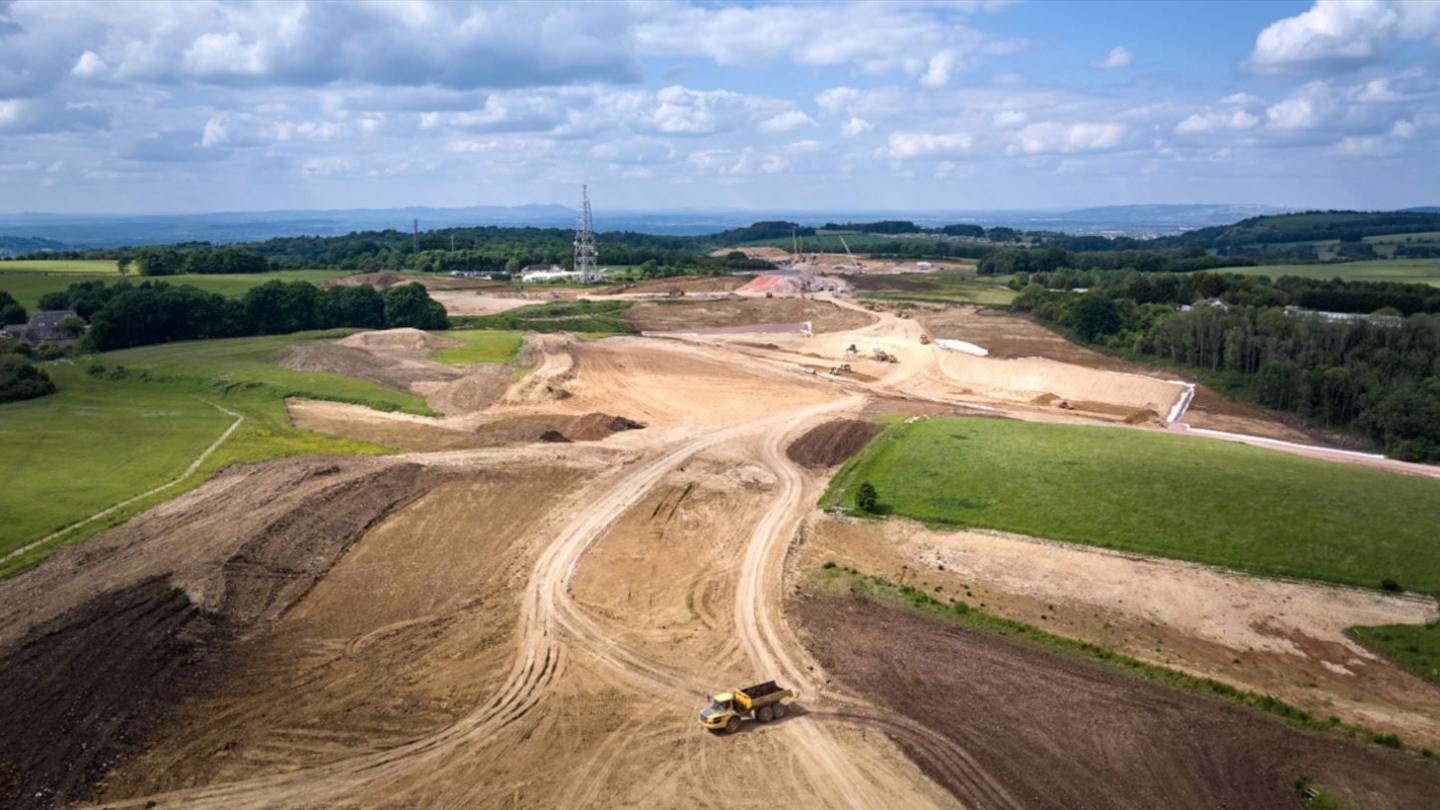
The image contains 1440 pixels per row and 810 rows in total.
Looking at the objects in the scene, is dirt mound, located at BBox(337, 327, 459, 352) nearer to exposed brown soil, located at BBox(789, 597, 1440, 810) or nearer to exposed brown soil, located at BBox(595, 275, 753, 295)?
exposed brown soil, located at BBox(595, 275, 753, 295)

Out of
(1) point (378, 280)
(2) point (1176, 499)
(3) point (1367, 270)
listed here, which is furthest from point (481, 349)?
(3) point (1367, 270)

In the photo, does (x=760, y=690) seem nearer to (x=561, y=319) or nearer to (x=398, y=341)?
(x=398, y=341)

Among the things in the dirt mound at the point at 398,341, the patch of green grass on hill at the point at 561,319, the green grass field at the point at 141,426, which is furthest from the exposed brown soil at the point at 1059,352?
the green grass field at the point at 141,426

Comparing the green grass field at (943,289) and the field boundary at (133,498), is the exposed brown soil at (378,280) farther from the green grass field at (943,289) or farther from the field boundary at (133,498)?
the field boundary at (133,498)

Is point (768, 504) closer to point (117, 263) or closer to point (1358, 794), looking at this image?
point (1358, 794)

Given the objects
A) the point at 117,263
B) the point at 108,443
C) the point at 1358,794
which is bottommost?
the point at 1358,794

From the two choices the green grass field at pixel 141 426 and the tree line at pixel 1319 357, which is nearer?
the green grass field at pixel 141 426

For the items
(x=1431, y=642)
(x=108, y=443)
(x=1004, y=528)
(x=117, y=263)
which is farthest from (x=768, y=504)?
(x=117, y=263)
